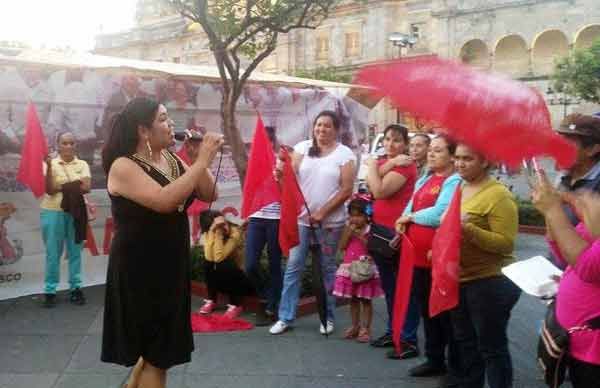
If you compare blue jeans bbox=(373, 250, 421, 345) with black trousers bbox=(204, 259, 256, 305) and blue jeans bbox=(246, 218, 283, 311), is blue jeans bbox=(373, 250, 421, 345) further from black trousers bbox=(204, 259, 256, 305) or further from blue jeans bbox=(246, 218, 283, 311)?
black trousers bbox=(204, 259, 256, 305)

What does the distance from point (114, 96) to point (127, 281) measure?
15.1 feet

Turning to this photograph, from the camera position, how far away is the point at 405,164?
4.83m

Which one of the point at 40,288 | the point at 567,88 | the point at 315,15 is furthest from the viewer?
the point at 567,88

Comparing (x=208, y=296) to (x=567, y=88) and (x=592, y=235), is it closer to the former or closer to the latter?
(x=592, y=235)

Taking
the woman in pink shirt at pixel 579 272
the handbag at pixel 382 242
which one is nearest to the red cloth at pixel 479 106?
the woman in pink shirt at pixel 579 272

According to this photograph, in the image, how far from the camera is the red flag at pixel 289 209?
530 centimetres

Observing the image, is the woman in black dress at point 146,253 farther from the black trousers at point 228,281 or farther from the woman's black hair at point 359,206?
the black trousers at point 228,281

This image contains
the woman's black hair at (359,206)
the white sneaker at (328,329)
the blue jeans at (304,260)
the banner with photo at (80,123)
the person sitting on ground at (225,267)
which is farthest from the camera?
the banner with photo at (80,123)

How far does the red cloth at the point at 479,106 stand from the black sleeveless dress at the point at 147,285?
1.30 meters

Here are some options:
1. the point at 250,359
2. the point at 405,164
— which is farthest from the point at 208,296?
the point at 405,164

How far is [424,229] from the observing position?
4184 mm

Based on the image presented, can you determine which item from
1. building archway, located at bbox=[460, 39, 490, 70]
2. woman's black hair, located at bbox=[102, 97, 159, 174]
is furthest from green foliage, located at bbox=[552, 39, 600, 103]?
woman's black hair, located at bbox=[102, 97, 159, 174]

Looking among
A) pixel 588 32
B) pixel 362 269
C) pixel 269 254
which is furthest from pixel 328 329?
pixel 588 32

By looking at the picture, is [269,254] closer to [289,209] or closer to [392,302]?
[289,209]
